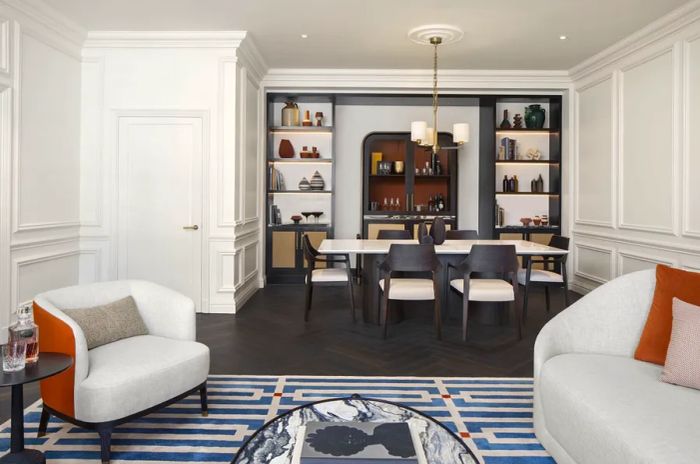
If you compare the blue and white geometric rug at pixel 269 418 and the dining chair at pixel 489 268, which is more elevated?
the dining chair at pixel 489 268

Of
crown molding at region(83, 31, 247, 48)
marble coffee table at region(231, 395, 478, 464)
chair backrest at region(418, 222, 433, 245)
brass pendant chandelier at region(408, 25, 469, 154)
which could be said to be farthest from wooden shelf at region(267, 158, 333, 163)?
marble coffee table at region(231, 395, 478, 464)

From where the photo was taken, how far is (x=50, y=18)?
4.59m

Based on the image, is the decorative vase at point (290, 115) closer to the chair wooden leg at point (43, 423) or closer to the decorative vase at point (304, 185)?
the decorative vase at point (304, 185)

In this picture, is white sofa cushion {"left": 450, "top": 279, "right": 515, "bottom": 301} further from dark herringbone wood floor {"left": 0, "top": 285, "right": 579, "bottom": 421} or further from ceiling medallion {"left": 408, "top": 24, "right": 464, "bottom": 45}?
ceiling medallion {"left": 408, "top": 24, "right": 464, "bottom": 45}

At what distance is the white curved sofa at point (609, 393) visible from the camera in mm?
1569

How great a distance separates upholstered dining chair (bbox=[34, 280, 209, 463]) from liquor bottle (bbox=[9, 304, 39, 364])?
5.1 inches

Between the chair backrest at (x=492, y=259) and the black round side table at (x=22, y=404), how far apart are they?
9.89ft

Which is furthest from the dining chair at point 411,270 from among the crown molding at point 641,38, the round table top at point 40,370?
the crown molding at point 641,38

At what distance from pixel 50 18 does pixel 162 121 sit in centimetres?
133

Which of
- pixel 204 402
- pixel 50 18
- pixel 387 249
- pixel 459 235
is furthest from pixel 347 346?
pixel 50 18

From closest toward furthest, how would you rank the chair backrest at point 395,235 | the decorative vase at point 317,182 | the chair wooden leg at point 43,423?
the chair wooden leg at point 43,423, the chair backrest at point 395,235, the decorative vase at point 317,182

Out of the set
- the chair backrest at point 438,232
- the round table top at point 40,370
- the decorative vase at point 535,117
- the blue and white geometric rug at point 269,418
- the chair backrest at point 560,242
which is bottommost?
the blue and white geometric rug at point 269,418

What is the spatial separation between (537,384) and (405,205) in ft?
18.1

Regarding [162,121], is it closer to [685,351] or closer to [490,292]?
[490,292]
